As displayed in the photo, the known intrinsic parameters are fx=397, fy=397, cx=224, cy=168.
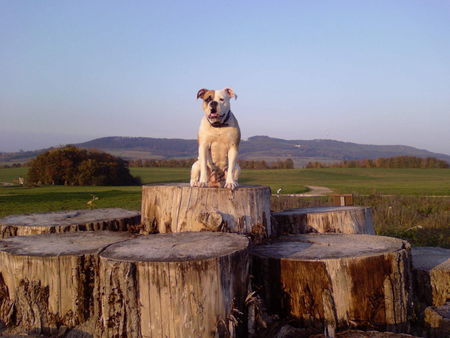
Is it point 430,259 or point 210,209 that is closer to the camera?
point 210,209

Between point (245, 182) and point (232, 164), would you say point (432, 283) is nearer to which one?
point (232, 164)

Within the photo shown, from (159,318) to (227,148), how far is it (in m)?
2.43

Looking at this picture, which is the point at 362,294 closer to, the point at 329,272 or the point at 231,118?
the point at 329,272

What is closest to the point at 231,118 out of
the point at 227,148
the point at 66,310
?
the point at 227,148

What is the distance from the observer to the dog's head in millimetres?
4625

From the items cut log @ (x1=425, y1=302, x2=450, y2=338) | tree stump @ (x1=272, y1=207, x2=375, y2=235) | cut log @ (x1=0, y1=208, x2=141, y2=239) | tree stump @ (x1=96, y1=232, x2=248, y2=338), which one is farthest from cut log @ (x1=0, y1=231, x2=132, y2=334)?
cut log @ (x1=425, y1=302, x2=450, y2=338)

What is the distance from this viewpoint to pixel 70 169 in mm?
32406

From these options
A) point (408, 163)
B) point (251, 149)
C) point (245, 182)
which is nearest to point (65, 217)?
point (245, 182)

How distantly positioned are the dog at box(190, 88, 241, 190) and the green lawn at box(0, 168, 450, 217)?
Answer: 10.9 metres

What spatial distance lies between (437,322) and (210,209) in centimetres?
244

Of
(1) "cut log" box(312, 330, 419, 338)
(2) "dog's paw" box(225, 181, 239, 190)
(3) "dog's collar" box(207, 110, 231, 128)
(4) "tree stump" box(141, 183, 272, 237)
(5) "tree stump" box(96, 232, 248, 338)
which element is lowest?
(1) "cut log" box(312, 330, 419, 338)

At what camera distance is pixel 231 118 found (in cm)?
491

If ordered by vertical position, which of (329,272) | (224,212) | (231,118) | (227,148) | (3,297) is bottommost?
(3,297)

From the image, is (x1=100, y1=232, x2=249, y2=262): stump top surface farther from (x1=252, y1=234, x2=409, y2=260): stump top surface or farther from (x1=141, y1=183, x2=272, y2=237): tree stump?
(x1=252, y1=234, x2=409, y2=260): stump top surface
